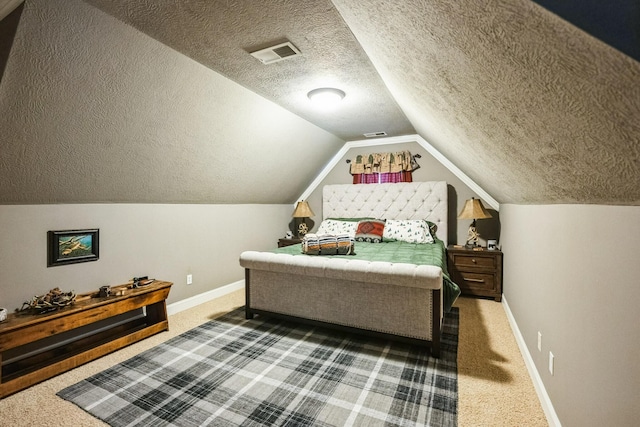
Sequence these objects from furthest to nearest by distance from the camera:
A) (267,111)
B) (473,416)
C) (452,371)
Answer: (267,111), (452,371), (473,416)

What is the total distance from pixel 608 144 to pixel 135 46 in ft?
7.64

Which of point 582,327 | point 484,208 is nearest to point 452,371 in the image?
point 582,327

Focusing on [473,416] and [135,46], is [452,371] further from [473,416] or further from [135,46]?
[135,46]

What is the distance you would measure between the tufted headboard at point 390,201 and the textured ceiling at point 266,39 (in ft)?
5.94

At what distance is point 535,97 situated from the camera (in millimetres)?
845

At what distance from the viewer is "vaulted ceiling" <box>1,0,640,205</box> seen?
0.63 meters

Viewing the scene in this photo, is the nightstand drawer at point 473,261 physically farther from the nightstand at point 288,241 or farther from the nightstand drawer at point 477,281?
the nightstand at point 288,241

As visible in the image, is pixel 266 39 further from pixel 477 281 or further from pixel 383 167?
pixel 477 281

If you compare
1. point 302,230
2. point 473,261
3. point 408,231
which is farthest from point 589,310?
point 302,230

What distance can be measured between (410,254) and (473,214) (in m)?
1.24

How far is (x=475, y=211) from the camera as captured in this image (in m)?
3.99

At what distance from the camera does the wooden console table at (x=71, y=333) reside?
2.02 m

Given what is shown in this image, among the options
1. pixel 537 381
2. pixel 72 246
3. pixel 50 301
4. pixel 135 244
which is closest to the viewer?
pixel 537 381

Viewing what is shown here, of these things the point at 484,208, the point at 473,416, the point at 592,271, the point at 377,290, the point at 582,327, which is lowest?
the point at 473,416
